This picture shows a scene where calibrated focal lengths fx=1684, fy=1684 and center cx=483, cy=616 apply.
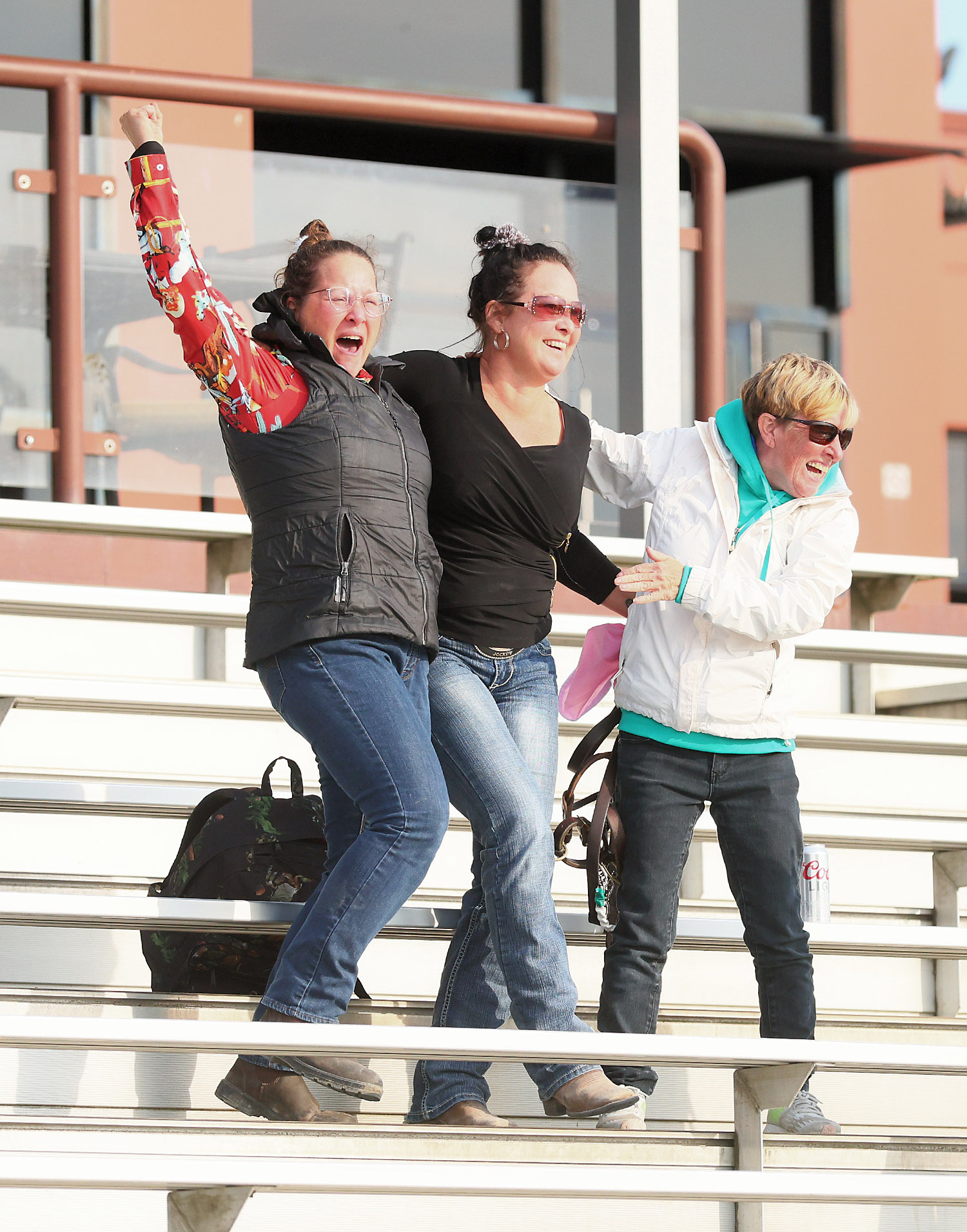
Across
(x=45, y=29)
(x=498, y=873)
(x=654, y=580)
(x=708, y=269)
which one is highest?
(x=45, y=29)

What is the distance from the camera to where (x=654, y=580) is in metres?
2.43

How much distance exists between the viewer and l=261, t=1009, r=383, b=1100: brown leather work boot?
7.18 feet

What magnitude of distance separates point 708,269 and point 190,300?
2371 millimetres

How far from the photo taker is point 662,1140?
2.33 meters

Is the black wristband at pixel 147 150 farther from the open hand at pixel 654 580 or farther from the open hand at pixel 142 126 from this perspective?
the open hand at pixel 654 580

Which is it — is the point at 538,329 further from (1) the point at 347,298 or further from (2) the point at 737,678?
(2) the point at 737,678

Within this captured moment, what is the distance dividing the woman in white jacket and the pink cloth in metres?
0.09

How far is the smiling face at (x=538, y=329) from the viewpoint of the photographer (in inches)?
96.1

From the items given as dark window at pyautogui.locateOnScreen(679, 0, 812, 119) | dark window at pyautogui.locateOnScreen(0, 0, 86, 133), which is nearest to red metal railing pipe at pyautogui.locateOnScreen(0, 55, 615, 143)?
dark window at pyautogui.locateOnScreen(0, 0, 86, 133)

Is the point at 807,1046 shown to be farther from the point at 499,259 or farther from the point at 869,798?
the point at 869,798

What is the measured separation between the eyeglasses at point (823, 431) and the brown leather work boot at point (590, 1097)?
999mm

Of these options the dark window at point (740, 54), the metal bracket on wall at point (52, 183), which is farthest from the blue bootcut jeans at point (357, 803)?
the dark window at point (740, 54)

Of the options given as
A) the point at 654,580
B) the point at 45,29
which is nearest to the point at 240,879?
the point at 654,580

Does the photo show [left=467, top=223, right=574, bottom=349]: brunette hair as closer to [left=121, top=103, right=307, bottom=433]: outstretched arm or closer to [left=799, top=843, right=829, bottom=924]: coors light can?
[left=121, top=103, right=307, bottom=433]: outstretched arm
